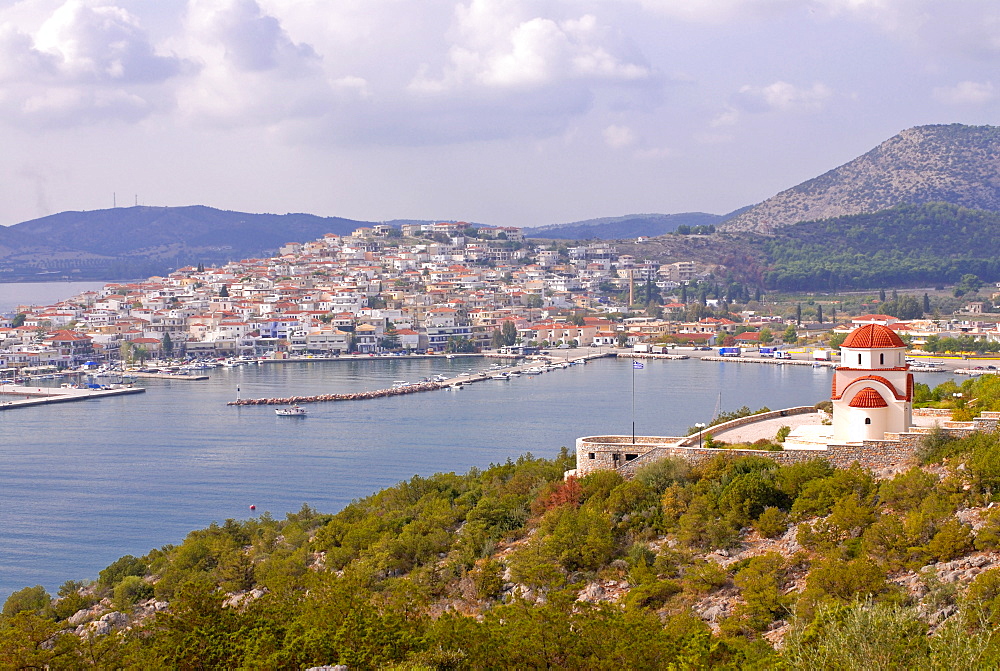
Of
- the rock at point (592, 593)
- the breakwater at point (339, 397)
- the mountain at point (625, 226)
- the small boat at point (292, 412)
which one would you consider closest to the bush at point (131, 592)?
the rock at point (592, 593)

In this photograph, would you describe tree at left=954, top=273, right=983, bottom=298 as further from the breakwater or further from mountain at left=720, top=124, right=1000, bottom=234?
mountain at left=720, top=124, right=1000, bottom=234

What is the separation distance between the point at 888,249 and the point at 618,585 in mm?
76651

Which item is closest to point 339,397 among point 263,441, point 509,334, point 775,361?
point 263,441

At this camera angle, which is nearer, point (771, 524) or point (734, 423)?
point (771, 524)

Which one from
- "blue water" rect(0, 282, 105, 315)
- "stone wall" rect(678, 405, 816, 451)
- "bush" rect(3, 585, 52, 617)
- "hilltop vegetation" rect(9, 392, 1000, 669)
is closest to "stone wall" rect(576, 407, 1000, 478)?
"stone wall" rect(678, 405, 816, 451)

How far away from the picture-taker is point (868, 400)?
38.1 feet

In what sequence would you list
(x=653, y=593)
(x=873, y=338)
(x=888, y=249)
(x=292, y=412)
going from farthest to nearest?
(x=888, y=249)
(x=292, y=412)
(x=873, y=338)
(x=653, y=593)

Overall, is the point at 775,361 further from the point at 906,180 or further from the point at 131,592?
the point at 906,180

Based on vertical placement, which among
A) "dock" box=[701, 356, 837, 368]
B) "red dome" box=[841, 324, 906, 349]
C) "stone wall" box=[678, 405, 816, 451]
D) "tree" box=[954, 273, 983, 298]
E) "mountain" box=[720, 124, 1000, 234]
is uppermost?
"mountain" box=[720, 124, 1000, 234]

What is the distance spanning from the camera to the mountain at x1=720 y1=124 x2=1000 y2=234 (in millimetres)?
114062

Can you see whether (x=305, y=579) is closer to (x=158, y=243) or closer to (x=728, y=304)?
(x=728, y=304)

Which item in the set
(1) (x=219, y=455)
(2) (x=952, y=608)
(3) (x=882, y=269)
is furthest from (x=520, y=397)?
(3) (x=882, y=269)

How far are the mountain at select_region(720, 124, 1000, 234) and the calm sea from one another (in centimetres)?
7660

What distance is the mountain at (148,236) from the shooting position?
134 m
